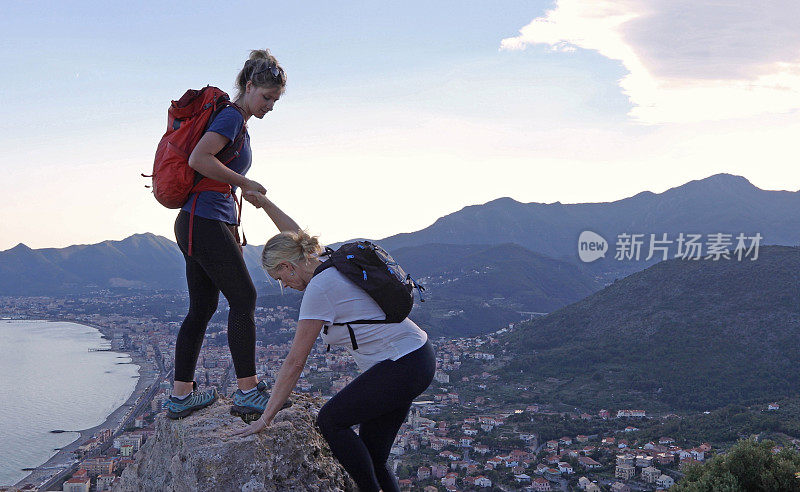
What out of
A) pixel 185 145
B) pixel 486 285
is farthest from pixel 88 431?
pixel 486 285

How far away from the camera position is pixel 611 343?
179 feet

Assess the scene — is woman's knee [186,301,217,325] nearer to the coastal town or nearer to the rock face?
the rock face

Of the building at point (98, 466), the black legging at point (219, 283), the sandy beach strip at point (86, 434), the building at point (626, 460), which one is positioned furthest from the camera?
the sandy beach strip at point (86, 434)

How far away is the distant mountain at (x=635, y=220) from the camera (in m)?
145

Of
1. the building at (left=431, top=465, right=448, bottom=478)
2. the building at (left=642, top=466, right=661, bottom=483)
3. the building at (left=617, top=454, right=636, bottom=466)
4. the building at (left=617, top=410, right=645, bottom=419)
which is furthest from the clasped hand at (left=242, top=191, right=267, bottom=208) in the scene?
the building at (left=617, top=410, right=645, bottom=419)

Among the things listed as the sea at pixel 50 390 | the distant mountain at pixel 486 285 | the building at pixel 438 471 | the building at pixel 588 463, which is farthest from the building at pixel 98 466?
the distant mountain at pixel 486 285

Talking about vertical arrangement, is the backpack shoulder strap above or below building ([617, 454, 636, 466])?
above

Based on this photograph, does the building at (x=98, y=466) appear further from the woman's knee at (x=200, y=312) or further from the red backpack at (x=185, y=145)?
the red backpack at (x=185, y=145)

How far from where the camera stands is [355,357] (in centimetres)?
294

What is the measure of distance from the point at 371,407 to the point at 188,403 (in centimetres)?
137

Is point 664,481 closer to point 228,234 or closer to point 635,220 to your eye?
point 228,234

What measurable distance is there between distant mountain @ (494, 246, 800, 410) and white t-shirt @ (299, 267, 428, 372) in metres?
39.7

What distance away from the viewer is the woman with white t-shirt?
106 inches

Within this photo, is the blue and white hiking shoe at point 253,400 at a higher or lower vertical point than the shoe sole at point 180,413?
higher
